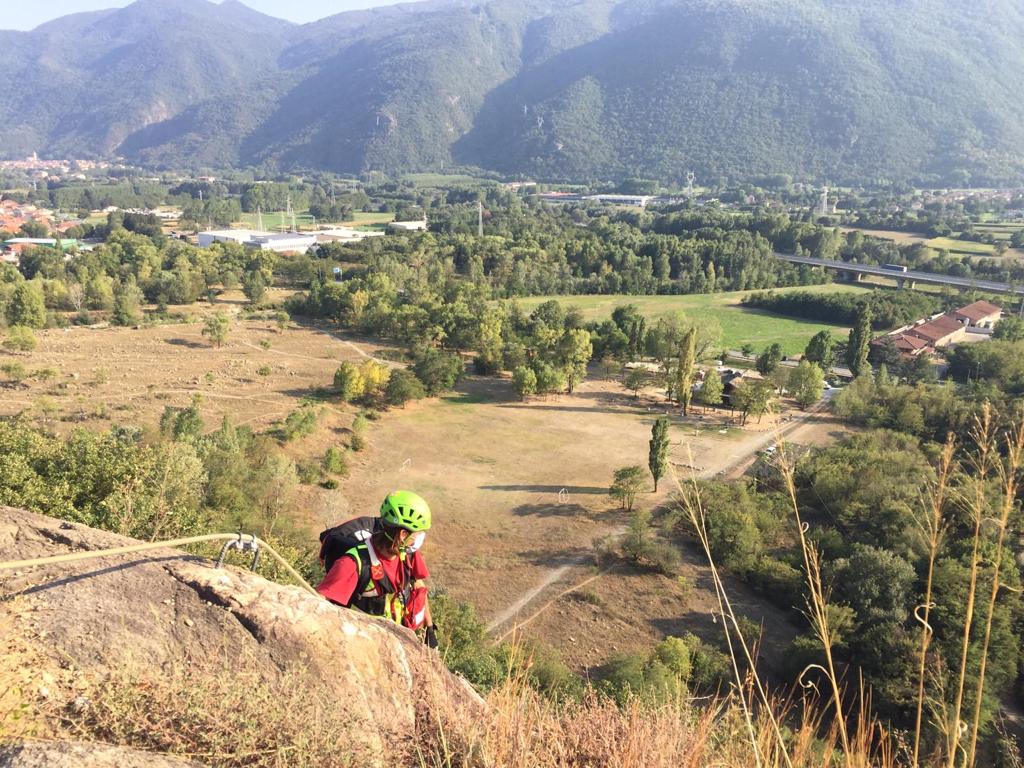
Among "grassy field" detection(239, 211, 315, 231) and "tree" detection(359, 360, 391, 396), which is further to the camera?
"grassy field" detection(239, 211, 315, 231)

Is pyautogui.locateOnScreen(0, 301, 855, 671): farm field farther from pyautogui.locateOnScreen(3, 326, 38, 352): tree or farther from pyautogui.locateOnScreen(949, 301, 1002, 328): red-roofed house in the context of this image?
pyautogui.locateOnScreen(949, 301, 1002, 328): red-roofed house

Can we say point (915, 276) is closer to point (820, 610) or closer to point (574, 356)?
point (574, 356)

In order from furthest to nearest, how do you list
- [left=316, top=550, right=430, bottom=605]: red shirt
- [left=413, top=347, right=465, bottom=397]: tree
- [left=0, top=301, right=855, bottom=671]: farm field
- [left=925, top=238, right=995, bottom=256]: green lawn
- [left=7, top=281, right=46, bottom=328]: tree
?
1. [left=925, top=238, right=995, bottom=256]: green lawn
2. [left=7, top=281, right=46, bottom=328]: tree
3. [left=413, top=347, right=465, bottom=397]: tree
4. [left=0, top=301, right=855, bottom=671]: farm field
5. [left=316, top=550, right=430, bottom=605]: red shirt

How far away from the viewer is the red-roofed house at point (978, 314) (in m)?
45.7

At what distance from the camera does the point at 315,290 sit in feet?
158

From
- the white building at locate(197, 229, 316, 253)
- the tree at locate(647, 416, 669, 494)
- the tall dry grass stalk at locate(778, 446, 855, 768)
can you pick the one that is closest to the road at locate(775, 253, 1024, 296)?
the tree at locate(647, 416, 669, 494)

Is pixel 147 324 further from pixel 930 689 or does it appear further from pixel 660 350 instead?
pixel 930 689

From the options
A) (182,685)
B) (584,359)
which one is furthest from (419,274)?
(182,685)

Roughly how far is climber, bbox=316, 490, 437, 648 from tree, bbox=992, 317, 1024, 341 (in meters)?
45.3

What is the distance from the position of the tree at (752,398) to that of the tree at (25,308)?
40.0 meters

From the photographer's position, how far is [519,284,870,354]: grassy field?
Answer: 150ft

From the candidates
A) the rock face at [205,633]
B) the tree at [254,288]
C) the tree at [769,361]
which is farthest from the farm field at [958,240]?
the rock face at [205,633]

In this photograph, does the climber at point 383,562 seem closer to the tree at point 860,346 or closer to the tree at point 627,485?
the tree at point 627,485

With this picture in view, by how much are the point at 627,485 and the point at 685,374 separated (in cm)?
1196
